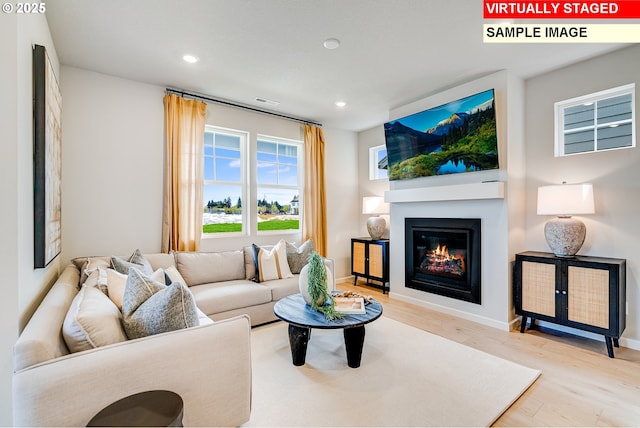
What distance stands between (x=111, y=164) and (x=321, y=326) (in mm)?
2854

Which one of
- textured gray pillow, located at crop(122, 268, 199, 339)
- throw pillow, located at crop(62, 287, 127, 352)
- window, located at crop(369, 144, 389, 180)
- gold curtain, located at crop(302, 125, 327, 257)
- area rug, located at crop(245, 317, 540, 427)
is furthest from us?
window, located at crop(369, 144, 389, 180)

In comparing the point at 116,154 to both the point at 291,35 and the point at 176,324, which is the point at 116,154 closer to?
the point at 291,35

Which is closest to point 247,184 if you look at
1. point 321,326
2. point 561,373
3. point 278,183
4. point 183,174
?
point 278,183

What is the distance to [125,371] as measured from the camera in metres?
1.27

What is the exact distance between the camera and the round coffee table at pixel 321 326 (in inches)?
86.6

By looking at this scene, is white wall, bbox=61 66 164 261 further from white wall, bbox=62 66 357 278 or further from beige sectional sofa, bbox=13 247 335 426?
beige sectional sofa, bbox=13 247 335 426

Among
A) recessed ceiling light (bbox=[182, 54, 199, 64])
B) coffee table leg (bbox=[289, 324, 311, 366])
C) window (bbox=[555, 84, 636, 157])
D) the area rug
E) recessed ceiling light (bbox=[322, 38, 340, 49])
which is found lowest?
the area rug

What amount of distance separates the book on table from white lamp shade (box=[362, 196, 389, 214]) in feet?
7.88

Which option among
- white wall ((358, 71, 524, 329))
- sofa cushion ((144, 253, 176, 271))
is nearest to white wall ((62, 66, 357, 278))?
sofa cushion ((144, 253, 176, 271))

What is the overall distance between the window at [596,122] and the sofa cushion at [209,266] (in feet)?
→ 12.6

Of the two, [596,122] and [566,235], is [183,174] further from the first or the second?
[596,122]

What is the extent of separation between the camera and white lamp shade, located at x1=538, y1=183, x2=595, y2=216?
106 inches

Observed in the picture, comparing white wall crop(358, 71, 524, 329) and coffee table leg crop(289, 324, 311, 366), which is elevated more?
white wall crop(358, 71, 524, 329)

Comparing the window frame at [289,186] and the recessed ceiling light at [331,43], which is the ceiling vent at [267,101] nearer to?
the window frame at [289,186]
